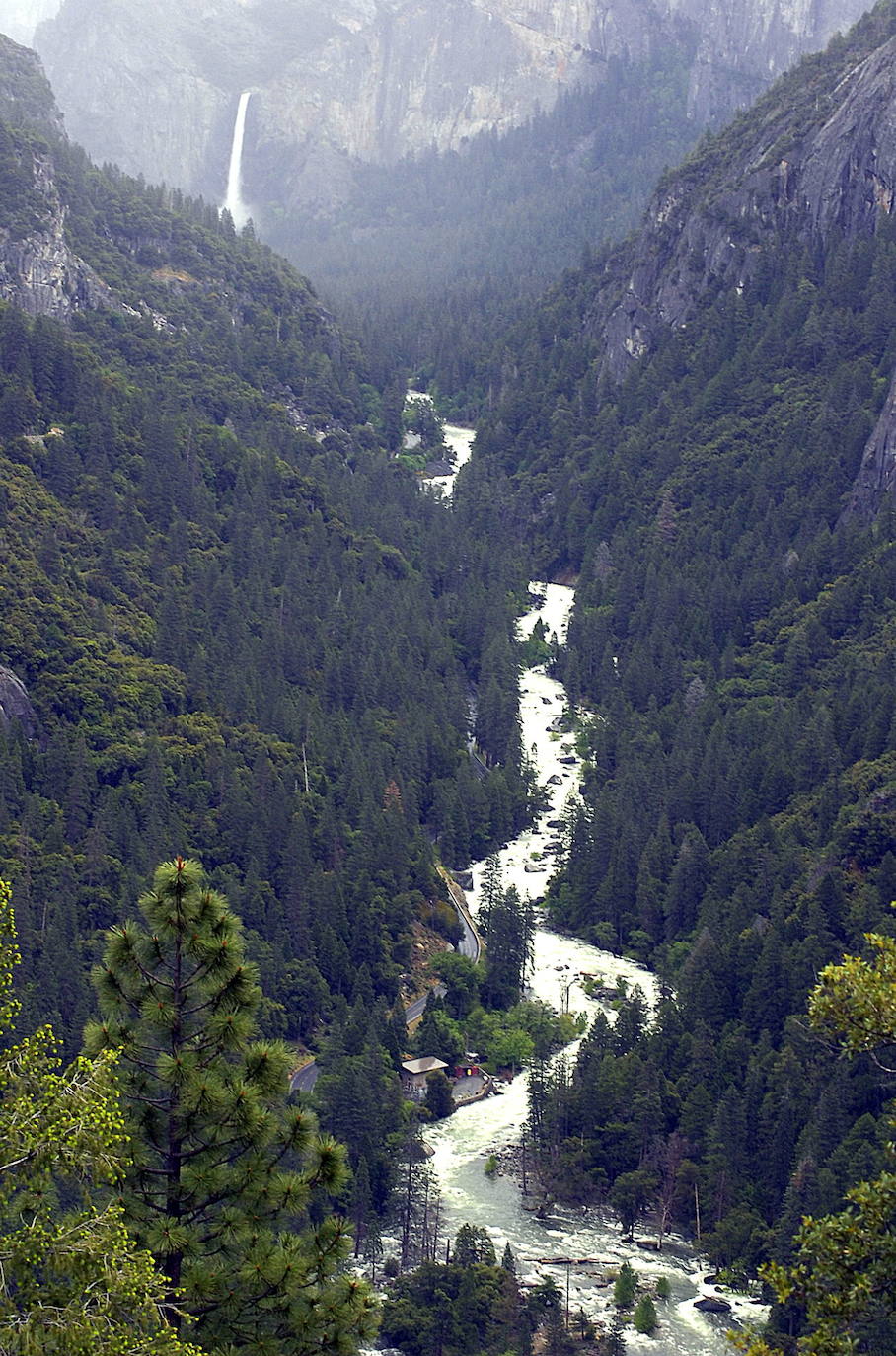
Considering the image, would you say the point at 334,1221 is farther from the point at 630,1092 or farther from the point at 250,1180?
the point at 630,1092

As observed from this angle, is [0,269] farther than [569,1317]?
Yes

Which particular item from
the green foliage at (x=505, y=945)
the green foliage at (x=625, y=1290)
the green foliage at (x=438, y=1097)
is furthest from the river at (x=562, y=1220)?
the green foliage at (x=505, y=945)

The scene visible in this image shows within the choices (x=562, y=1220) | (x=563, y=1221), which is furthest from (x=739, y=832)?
(x=563, y=1221)

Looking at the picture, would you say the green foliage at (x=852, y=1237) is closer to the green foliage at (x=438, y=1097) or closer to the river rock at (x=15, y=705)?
the green foliage at (x=438, y=1097)

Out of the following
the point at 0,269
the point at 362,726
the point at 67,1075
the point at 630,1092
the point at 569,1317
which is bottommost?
the point at 569,1317

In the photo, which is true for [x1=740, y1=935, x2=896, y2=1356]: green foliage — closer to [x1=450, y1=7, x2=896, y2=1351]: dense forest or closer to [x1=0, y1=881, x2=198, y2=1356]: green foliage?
[x1=0, y1=881, x2=198, y2=1356]: green foliage

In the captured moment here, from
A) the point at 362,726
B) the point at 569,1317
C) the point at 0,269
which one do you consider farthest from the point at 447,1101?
the point at 0,269
